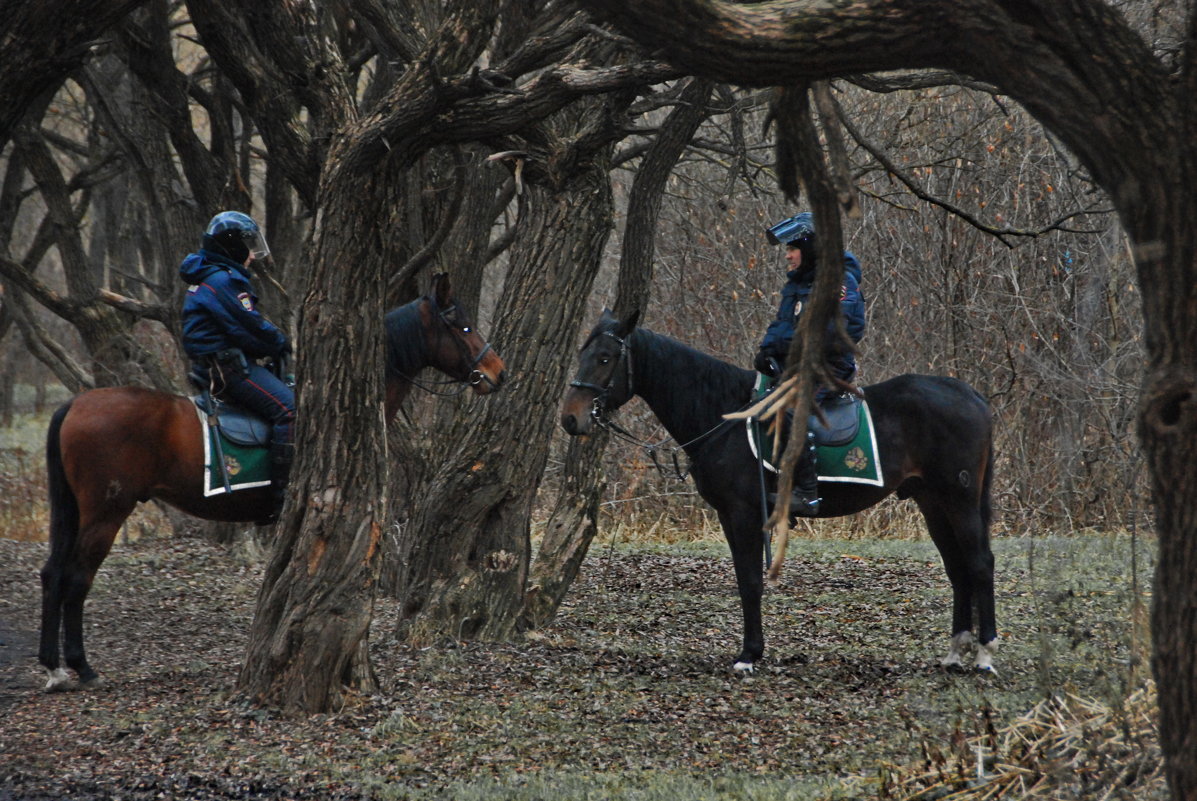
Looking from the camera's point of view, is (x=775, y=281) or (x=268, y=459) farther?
(x=775, y=281)

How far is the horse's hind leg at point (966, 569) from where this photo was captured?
8.23m

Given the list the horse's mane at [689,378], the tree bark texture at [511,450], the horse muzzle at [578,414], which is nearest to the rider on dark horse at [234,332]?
the tree bark texture at [511,450]

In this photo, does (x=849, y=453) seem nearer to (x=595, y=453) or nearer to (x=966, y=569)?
(x=966, y=569)

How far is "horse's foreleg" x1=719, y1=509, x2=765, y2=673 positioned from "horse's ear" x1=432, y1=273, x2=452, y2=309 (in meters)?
2.47

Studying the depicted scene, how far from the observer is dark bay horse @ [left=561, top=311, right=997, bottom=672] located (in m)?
8.44

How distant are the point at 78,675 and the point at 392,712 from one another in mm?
2570

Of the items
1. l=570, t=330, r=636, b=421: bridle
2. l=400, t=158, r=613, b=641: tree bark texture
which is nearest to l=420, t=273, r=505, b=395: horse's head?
l=400, t=158, r=613, b=641: tree bark texture

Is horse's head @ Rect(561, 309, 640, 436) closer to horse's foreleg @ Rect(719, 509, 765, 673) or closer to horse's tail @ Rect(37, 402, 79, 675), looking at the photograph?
horse's foreleg @ Rect(719, 509, 765, 673)

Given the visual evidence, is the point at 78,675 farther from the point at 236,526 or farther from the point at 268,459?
the point at 236,526

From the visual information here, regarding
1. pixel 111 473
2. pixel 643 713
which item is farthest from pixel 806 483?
pixel 111 473

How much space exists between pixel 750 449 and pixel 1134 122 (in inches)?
183

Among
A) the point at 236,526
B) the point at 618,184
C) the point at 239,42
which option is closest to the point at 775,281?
the point at 618,184

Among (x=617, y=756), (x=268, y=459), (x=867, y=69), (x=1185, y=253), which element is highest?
(x=867, y=69)

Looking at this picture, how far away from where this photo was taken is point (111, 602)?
1206cm
